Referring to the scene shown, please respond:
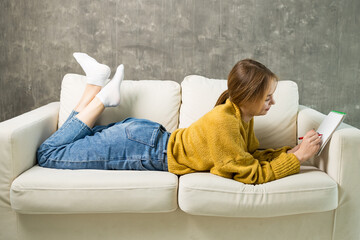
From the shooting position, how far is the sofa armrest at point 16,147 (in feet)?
5.06

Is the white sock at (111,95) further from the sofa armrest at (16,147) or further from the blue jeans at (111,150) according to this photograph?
the sofa armrest at (16,147)

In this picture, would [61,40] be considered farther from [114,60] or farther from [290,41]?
[290,41]

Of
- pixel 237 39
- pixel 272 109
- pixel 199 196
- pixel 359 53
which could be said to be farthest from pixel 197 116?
pixel 359 53

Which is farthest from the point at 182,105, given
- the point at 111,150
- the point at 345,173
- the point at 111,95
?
the point at 345,173

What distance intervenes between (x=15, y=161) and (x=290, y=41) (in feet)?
6.26

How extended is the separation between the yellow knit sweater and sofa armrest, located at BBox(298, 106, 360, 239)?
160 millimetres

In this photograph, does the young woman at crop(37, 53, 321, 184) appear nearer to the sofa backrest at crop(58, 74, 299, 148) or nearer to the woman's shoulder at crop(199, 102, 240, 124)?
the woman's shoulder at crop(199, 102, 240, 124)

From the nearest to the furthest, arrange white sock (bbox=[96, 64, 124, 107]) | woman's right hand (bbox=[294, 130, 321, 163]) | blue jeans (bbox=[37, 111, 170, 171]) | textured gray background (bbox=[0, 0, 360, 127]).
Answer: woman's right hand (bbox=[294, 130, 321, 163]), blue jeans (bbox=[37, 111, 170, 171]), white sock (bbox=[96, 64, 124, 107]), textured gray background (bbox=[0, 0, 360, 127])

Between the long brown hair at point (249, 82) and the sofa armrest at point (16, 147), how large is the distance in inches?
36.2

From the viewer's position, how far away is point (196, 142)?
1.59 metres

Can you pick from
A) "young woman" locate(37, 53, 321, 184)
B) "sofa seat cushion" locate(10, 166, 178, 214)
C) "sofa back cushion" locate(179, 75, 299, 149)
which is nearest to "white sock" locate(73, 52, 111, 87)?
"young woman" locate(37, 53, 321, 184)

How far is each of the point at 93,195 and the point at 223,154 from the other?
21.4 inches

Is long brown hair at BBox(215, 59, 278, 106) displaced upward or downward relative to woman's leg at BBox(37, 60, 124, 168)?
upward

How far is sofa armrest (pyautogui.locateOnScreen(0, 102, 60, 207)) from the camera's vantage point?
1.54 meters
